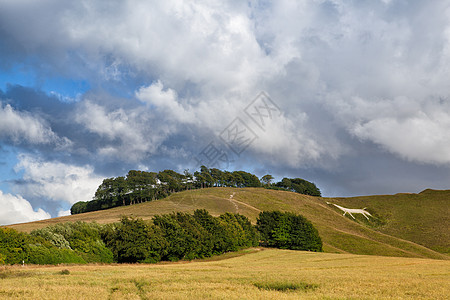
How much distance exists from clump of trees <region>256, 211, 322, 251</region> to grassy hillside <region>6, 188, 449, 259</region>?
296 inches

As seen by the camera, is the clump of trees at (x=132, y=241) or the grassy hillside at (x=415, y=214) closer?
the clump of trees at (x=132, y=241)

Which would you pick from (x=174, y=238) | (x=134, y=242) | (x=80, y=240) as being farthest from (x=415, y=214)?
(x=80, y=240)

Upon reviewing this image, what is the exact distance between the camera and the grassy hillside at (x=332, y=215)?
10700cm

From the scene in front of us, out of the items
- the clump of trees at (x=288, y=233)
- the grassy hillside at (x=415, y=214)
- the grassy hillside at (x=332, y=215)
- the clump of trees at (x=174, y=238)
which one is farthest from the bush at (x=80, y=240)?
the grassy hillside at (x=415, y=214)

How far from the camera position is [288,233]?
330 feet

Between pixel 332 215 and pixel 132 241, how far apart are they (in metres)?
109

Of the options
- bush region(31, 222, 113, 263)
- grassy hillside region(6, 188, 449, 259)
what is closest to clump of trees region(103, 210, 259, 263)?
bush region(31, 222, 113, 263)

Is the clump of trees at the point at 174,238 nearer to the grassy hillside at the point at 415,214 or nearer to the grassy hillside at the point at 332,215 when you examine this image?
the grassy hillside at the point at 332,215

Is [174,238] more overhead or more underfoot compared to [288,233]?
more underfoot

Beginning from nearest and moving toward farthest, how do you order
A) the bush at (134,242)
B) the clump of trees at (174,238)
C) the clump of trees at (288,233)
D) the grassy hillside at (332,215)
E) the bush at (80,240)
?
the bush at (80,240)
the bush at (134,242)
the clump of trees at (174,238)
the clump of trees at (288,233)
the grassy hillside at (332,215)

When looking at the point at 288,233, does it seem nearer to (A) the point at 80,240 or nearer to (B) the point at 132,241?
(B) the point at 132,241

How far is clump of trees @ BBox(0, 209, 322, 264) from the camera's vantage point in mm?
48375

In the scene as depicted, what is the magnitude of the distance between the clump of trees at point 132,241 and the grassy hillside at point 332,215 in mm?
25961

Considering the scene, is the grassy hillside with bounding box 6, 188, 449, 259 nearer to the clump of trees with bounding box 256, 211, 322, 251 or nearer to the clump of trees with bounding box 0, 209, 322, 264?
the clump of trees with bounding box 256, 211, 322, 251
